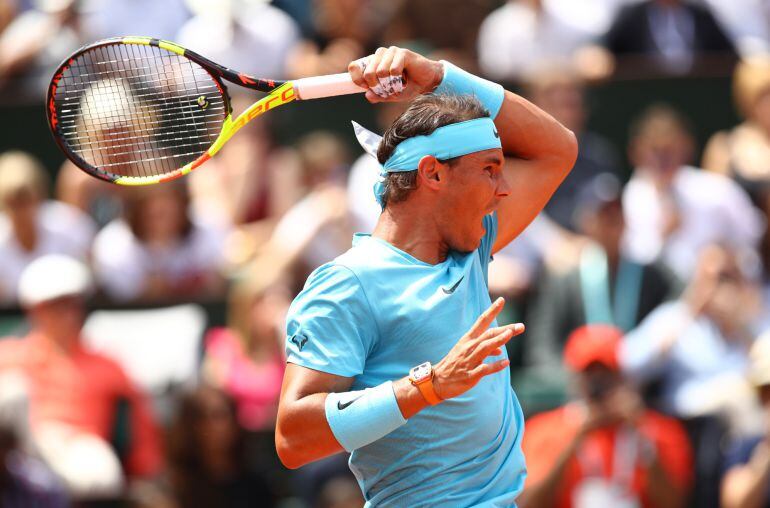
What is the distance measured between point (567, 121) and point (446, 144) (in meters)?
5.08

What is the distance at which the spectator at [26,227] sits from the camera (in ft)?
29.9

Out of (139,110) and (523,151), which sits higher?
(139,110)

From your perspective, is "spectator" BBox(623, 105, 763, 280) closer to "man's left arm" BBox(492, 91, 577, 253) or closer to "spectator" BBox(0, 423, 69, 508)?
"spectator" BBox(0, 423, 69, 508)

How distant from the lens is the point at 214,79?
4637 millimetres

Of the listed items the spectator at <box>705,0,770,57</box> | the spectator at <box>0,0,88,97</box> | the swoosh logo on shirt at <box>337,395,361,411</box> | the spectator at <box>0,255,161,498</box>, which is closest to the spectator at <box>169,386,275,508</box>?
the spectator at <box>0,255,161,498</box>

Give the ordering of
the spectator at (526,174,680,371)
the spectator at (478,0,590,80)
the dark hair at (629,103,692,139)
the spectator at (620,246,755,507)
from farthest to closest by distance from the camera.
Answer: the spectator at (478,0,590,80) < the dark hair at (629,103,692,139) < the spectator at (526,174,680,371) < the spectator at (620,246,755,507)

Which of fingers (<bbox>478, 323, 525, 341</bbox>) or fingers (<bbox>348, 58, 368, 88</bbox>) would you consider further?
fingers (<bbox>348, 58, 368, 88</bbox>)

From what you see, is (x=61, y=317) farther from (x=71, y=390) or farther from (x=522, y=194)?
(x=522, y=194)

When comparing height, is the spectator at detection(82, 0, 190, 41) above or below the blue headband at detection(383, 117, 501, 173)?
below

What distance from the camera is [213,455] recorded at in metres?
7.83

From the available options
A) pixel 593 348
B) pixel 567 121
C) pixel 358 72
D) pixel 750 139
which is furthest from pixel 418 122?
pixel 750 139

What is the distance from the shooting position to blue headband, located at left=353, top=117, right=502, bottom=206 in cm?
404

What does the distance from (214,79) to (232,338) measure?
393 cm

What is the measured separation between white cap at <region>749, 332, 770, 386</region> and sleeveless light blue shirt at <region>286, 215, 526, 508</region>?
3611 mm
